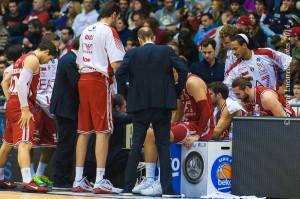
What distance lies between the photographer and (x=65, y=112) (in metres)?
14.0

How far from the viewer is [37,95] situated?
14781 mm

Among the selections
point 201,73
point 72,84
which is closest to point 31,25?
point 201,73

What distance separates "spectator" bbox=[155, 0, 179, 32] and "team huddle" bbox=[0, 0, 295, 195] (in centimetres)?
590

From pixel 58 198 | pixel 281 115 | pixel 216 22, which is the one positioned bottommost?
pixel 58 198

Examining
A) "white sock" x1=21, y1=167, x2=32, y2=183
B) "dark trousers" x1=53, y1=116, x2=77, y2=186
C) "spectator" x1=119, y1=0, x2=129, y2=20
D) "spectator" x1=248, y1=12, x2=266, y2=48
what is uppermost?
"spectator" x1=119, y1=0, x2=129, y2=20

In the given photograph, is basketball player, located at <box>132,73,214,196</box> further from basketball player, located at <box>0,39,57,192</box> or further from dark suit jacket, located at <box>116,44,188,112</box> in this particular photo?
basketball player, located at <box>0,39,57,192</box>

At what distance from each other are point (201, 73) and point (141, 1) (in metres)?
3.74

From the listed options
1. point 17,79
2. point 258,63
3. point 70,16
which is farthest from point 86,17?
point 17,79

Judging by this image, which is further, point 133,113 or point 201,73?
point 201,73

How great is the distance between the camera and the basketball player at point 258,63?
14922 millimetres

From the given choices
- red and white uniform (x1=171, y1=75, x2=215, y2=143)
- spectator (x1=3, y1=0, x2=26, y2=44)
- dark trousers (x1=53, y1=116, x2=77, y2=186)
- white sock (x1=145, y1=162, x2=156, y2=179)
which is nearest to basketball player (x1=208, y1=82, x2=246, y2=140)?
red and white uniform (x1=171, y1=75, x2=215, y2=143)

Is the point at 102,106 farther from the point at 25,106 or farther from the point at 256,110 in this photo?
the point at 256,110

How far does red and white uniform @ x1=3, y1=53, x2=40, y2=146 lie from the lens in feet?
45.3

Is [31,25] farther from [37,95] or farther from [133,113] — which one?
[133,113]
